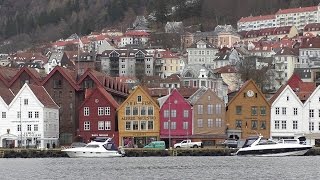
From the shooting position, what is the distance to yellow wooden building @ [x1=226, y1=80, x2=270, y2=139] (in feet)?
350

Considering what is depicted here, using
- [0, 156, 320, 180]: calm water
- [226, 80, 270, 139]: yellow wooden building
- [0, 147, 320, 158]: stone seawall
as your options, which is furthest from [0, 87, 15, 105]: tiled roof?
[0, 156, 320, 180]: calm water

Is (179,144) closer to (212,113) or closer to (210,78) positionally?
(212,113)

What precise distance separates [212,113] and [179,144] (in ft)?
27.7

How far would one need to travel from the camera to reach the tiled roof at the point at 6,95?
106 meters

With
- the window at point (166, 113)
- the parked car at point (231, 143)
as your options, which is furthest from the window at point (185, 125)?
the parked car at point (231, 143)

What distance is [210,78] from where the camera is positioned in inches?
6211

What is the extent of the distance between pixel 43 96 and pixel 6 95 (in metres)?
4.25

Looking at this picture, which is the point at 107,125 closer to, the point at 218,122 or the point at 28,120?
the point at 28,120

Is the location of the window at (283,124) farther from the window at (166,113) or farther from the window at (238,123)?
the window at (166,113)

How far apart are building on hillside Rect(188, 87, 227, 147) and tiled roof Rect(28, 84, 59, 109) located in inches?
635

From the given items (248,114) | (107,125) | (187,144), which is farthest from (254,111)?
(107,125)

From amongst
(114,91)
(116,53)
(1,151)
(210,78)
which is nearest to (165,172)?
(1,151)

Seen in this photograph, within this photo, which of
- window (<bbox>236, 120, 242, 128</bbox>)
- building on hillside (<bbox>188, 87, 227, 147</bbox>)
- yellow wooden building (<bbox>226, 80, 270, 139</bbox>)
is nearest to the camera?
building on hillside (<bbox>188, 87, 227, 147</bbox>)

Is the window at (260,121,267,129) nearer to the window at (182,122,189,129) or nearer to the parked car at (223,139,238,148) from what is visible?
the parked car at (223,139,238,148)
